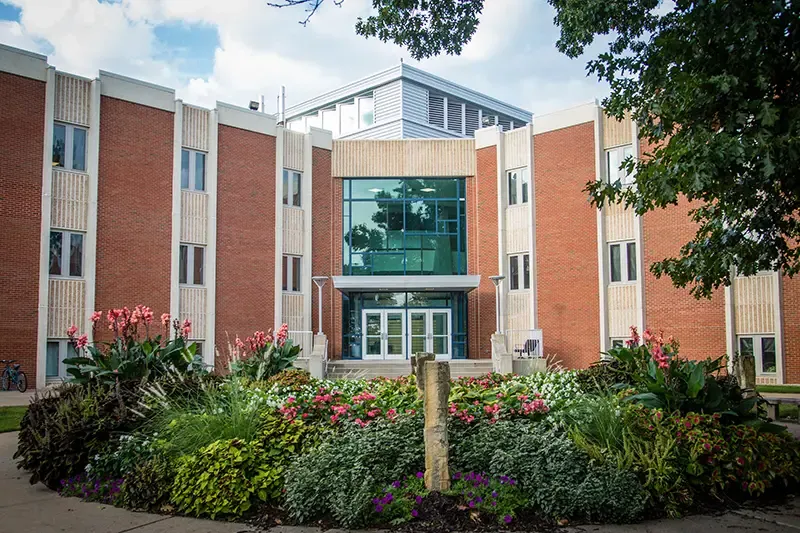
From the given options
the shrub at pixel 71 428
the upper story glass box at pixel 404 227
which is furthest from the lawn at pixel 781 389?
the shrub at pixel 71 428

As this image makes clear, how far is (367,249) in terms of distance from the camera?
91.5 ft

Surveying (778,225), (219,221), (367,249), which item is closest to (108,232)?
(219,221)

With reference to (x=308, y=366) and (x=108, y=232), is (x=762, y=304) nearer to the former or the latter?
(x=308, y=366)

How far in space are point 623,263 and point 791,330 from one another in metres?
5.66

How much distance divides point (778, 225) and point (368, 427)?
262 inches

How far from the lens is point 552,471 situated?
21.2 ft

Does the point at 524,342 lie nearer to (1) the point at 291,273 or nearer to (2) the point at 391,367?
(2) the point at 391,367

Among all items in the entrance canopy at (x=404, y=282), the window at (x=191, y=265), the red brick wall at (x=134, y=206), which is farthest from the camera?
the entrance canopy at (x=404, y=282)

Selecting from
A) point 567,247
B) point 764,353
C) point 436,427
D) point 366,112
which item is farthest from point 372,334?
point 436,427

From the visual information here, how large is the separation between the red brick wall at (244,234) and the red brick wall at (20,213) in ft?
19.7

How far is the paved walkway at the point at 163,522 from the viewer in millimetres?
5945

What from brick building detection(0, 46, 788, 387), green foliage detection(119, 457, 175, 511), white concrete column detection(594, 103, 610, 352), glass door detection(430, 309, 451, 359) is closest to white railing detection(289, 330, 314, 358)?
brick building detection(0, 46, 788, 387)

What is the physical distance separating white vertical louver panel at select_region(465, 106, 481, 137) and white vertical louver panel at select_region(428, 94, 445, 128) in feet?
6.19

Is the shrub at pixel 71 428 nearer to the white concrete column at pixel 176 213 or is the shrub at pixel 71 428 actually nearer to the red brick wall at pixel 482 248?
the white concrete column at pixel 176 213
